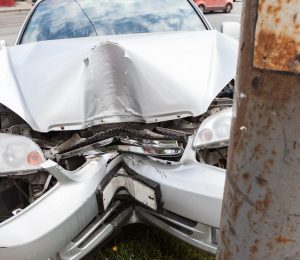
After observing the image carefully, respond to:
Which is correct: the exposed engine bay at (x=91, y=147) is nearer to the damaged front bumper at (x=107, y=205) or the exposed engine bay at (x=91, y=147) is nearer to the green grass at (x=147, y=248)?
the damaged front bumper at (x=107, y=205)

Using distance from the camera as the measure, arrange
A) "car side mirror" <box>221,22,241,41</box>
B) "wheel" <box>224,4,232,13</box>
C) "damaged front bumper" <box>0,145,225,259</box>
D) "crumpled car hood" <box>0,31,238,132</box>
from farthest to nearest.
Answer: "wheel" <box>224,4,232,13</box> → "car side mirror" <box>221,22,241,41</box> → "crumpled car hood" <box>0,31,238,132</box> → "damaged front bumper" <box>0,145,225,259</box>

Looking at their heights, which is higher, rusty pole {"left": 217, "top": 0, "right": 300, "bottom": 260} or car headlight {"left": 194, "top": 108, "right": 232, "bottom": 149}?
rusty pole {"left": 217, "top": 0, "right": 300, "bottom": 260}

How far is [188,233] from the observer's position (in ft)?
7.21

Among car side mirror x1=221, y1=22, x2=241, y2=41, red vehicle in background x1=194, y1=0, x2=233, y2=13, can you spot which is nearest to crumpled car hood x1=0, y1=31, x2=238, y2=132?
car side mirror x1=221, y1=22, x2=241, y2=41

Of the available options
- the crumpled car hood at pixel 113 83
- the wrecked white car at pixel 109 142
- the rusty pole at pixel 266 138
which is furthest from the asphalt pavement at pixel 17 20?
the rusty pole at pixel 266 138

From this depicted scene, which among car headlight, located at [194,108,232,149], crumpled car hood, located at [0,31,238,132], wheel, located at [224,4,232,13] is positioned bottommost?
wheel, located at [224,4,232,13]

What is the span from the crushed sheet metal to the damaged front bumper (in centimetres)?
129

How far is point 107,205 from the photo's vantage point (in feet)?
6.98

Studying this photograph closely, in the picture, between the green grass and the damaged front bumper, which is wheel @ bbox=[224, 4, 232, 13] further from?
the damaged front bumper

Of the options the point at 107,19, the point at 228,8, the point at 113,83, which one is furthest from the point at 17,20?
the point at 113,83

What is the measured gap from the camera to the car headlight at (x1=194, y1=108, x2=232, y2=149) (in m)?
2.14

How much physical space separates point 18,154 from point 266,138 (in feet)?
5.10

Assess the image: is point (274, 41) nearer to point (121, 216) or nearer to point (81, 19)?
point (121, 216)

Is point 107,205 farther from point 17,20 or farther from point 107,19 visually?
point 17,20
